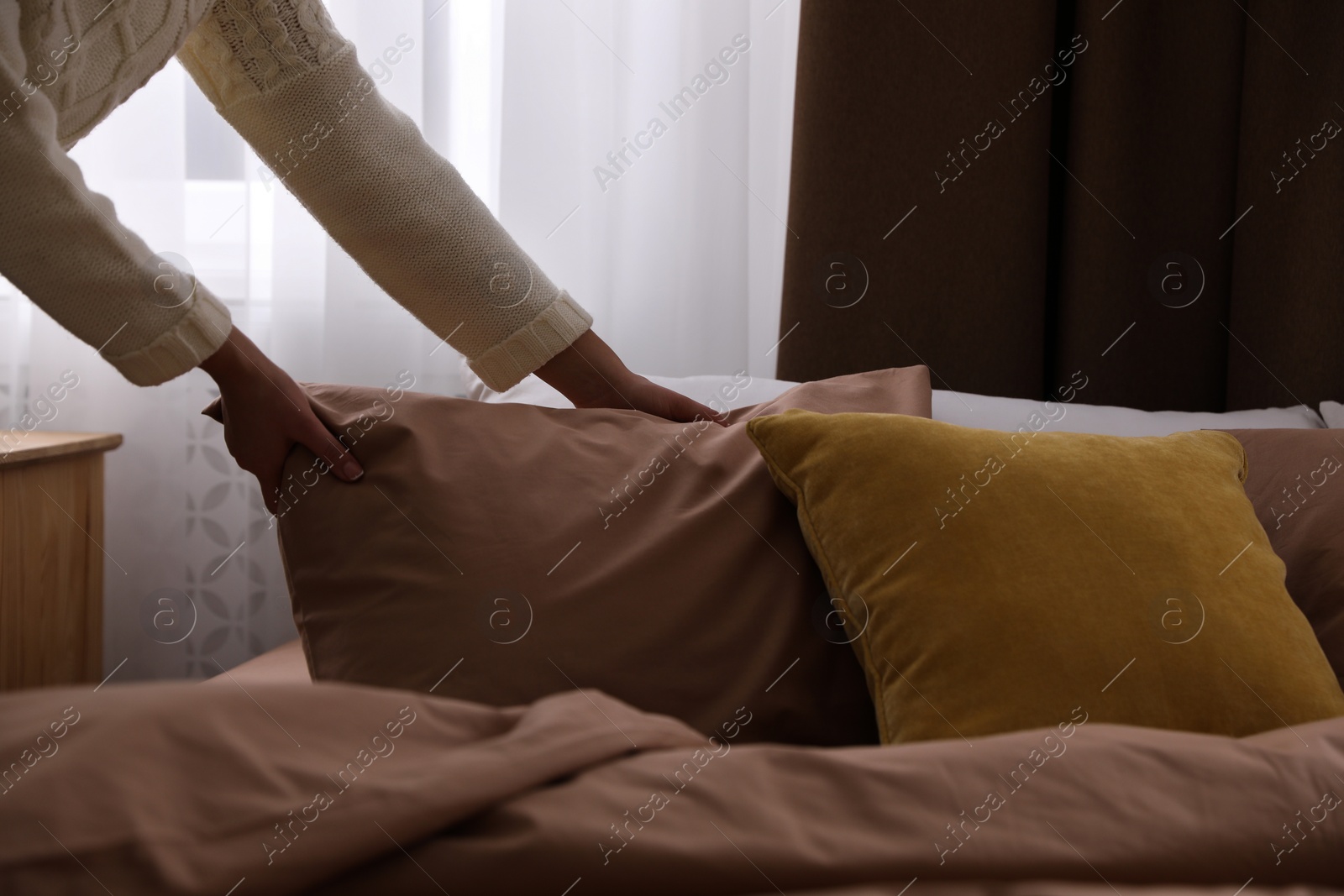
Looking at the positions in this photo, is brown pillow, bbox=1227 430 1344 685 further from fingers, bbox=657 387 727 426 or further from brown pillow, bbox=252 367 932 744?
fingers, bbox=657 387 727 426

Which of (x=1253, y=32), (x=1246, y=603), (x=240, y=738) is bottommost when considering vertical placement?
(x=1246, y=603)

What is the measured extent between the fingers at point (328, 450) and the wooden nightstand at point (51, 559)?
0.69 metres

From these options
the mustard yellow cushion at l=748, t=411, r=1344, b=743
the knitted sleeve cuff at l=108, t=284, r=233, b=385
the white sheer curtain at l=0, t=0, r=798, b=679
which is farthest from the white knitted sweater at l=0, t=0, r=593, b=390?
the white sheer curtain at l=0, t=0, r=798, b=679

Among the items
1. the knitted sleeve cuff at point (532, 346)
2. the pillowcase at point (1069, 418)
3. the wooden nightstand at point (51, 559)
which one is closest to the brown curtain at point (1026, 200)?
the pillowcase at point (1069, 418)

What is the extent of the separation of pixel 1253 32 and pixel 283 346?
1632mm

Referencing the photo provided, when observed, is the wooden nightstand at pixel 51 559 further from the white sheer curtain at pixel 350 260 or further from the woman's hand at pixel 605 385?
the woman's hand at pixel 605 385

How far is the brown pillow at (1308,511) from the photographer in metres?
0.94

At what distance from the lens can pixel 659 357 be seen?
169cm

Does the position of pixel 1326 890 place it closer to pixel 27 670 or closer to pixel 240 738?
pixel 240 738

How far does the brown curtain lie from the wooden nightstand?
109 cm

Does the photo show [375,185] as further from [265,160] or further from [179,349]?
[179,349]

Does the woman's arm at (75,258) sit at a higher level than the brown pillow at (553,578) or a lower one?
higher

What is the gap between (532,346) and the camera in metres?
1.02

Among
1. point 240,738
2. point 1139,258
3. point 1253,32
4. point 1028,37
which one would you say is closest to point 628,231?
point 1028,37
